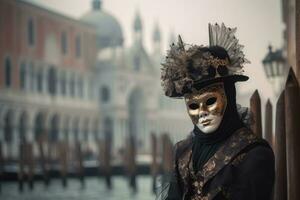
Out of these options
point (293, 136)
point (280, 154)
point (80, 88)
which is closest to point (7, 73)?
point (80, 88)

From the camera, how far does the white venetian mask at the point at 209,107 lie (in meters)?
1.05

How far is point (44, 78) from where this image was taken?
6523 millimetres

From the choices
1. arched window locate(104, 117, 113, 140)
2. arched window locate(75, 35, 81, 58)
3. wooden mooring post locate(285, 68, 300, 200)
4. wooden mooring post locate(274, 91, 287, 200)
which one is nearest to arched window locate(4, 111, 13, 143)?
arched window locate(104, 117, 113, 140)

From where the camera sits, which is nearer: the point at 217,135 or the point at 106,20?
the point at 217,135

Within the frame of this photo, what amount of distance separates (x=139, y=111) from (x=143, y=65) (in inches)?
35.9

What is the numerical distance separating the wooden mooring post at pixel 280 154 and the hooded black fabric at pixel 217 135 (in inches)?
17.1

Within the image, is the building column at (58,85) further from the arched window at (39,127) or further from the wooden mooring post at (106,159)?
the wooden mooring post at (106,159)

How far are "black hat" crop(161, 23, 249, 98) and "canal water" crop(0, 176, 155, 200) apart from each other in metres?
4.76

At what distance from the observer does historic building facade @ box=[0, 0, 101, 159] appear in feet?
19.2

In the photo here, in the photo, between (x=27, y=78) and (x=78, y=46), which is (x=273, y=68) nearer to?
(x=27, y=78)

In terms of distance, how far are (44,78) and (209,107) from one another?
18.5 feet

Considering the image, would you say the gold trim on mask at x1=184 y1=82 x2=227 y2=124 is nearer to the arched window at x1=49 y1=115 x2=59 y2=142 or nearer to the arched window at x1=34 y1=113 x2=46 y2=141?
the arched window at x1=34 y1=113 x2=46 y2=141

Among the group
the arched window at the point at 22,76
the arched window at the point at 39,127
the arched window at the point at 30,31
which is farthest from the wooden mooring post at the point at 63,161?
the arched window at the point at 30,31

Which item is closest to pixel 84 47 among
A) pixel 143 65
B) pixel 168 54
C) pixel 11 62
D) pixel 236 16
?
pixel 143 65
